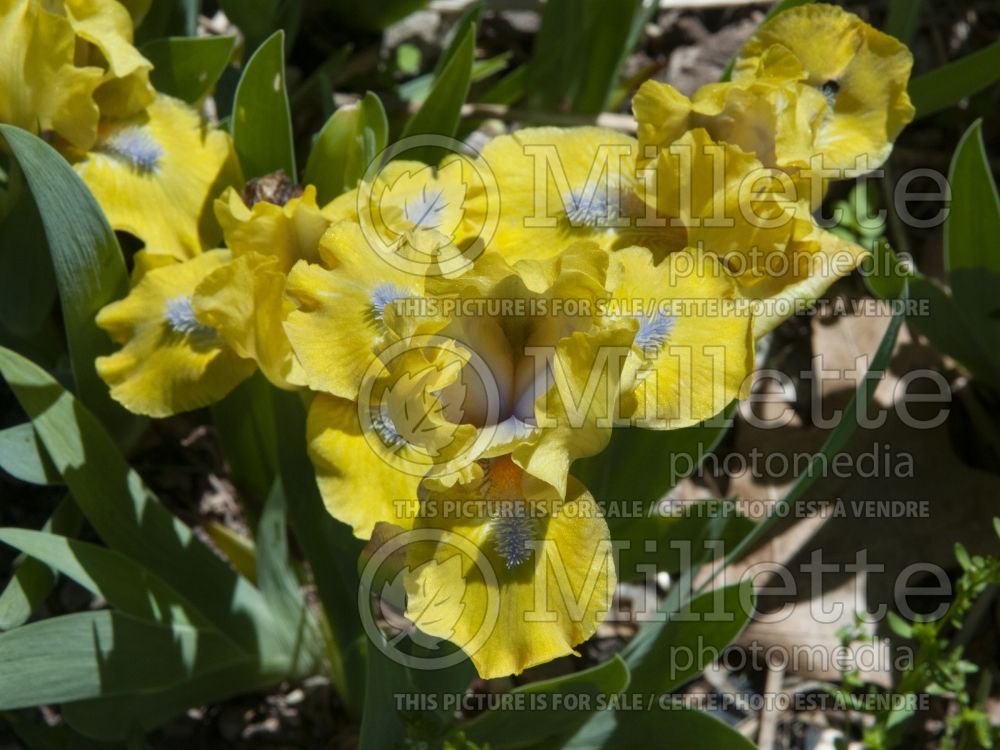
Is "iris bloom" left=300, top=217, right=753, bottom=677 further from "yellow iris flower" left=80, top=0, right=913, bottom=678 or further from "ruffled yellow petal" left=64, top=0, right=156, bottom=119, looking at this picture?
"ruffled yellow petal" left=64, top=0, right=156, bottom=119

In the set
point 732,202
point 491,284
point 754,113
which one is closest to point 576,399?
point 491,284

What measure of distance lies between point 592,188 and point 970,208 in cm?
81

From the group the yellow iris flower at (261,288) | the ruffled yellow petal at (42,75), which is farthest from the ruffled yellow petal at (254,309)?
the ruffled yellow petal at (42,75)

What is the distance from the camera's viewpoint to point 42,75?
5.48ft

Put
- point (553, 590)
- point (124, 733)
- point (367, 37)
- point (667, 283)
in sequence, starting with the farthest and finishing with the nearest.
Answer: point (367, 37) → point (124, 733) → point (667, 283) → point (553, 590)

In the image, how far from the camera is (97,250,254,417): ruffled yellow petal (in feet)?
5.49

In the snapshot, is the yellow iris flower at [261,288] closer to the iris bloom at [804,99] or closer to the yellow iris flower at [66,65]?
the yellow iris flower at [66,65]

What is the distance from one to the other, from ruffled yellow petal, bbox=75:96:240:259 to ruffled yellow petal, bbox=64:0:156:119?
2.2 inches

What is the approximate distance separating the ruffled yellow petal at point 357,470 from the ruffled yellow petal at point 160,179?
51 centimetres

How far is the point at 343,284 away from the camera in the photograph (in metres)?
1.47

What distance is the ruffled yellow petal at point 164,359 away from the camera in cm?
167

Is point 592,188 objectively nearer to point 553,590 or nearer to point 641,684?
point 553,590

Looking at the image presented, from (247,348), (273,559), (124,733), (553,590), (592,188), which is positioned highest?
(592,188)

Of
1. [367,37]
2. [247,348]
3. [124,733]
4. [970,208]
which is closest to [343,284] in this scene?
[247,348]
